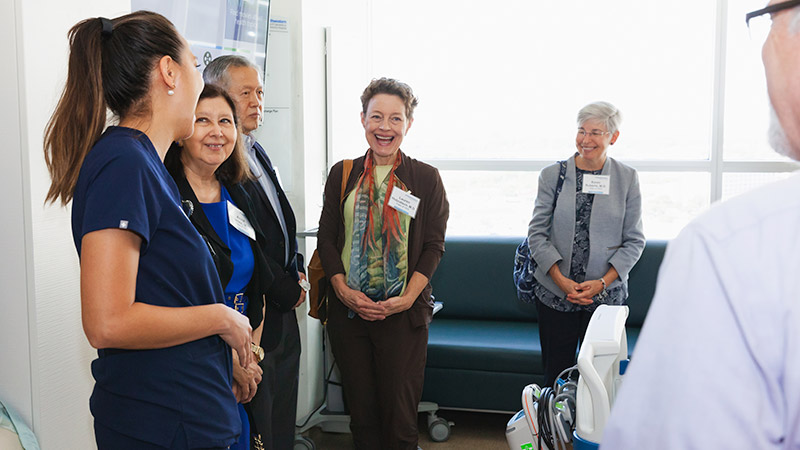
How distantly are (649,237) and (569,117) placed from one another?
0.97 metres

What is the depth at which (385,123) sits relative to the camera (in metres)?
2.78

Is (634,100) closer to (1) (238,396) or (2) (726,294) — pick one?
(1) (238,396)

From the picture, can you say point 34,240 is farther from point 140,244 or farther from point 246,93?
point 246,93

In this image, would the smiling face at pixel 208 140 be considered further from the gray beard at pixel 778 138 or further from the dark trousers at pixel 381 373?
the gray beard at pixel 778 138

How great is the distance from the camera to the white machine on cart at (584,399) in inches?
54.4

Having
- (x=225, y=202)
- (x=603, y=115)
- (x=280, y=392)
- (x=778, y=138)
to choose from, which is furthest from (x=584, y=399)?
(x=603, y=115)

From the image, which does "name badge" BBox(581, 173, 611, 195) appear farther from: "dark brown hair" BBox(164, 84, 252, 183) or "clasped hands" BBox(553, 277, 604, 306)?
"dark brown hair" BBox(164, 84, 252, 183)

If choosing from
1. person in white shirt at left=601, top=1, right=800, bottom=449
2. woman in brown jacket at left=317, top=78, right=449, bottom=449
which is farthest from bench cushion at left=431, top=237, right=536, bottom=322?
person in white shirt at left=601, top=1, right=800, bottom=449

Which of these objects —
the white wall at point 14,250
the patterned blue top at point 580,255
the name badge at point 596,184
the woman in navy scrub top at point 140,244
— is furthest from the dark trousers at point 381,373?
the woman in navy scrub top at point 140,244

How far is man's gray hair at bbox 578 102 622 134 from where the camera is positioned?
9.76 feet

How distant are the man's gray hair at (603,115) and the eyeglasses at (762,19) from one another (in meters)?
2.23

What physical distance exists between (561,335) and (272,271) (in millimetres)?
1442

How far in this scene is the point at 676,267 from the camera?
2.02 ft

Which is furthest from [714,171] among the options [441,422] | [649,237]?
[441,422]
